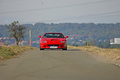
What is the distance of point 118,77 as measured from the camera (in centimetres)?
853

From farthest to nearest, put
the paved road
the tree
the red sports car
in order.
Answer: the tree < the red sports car < the paved road

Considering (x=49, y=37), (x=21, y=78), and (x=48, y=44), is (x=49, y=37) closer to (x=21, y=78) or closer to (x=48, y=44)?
(x=48, y=44)

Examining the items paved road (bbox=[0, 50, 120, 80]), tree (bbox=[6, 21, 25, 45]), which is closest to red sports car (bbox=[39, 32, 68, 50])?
paved road (bbox=[0, 50, 120, 80])

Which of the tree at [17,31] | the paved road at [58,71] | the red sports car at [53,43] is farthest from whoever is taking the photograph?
the tree at [17,31]

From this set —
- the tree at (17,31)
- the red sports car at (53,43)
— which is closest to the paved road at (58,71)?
the red sports car at (53,43)

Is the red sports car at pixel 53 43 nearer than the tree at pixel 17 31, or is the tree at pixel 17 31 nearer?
the red sports car at pixel 53 43

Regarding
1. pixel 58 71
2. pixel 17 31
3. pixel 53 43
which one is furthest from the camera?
pixel 17 31

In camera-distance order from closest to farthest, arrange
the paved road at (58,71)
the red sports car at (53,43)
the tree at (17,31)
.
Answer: the paved road at (58,71)
the red sports car at (53,43)
the tree at (17,31)

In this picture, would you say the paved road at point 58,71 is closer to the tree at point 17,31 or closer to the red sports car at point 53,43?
the red sports car at point 53,43

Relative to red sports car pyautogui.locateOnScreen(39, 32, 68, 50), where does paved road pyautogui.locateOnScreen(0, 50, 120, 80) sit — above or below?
below

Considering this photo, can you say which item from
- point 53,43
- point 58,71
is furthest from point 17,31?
point 58,71

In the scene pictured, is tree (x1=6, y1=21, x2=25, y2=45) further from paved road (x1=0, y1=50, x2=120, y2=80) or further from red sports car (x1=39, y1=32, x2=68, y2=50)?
paved road (x1=0, y1=50, x2=120, y2=80)

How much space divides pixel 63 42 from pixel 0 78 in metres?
15.5

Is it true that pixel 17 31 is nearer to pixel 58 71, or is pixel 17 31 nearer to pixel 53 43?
pixel 53 43
